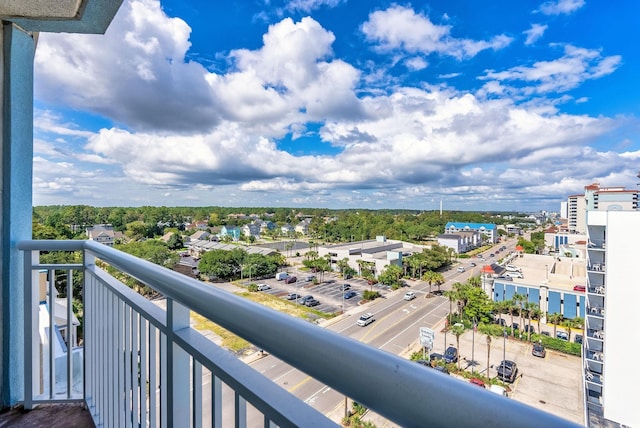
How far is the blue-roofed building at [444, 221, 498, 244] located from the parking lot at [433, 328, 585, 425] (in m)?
1.17

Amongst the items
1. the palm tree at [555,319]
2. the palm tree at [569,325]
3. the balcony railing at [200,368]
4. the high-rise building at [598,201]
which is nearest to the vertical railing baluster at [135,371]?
the balcony railing at [200,368]

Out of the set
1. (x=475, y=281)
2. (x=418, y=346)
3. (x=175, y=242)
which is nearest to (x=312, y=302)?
(x=418, y=346)

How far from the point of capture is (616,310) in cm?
110

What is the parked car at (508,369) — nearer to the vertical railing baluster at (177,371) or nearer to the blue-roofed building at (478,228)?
the vertical railing baluster at (177,371)

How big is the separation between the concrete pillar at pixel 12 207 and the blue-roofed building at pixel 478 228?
10.2 ft

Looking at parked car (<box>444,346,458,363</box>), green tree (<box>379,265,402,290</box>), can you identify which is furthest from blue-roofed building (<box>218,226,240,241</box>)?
parked car (<box>444,346,458,363</box>)

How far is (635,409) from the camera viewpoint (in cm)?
111

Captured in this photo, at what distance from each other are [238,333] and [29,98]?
2070mm

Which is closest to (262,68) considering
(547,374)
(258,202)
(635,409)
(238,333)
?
(258,202)

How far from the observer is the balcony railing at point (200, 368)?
1.00 feet

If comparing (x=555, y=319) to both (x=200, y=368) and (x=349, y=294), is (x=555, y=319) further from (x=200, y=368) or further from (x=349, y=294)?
(x=200, y=368)

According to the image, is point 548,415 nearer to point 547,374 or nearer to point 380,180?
point 547,374

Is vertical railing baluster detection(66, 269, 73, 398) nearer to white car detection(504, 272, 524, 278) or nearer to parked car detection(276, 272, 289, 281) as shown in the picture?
parked car detection(276, 272, 289, 281)

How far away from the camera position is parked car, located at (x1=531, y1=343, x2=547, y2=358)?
1724 millimetres
